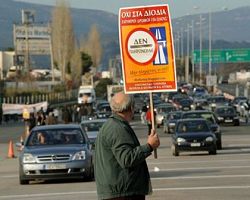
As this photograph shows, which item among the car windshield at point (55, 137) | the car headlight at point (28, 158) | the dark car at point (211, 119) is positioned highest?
the car windshield at point (55, 137)

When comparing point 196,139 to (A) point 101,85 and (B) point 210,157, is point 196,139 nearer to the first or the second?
(B) point 210,157

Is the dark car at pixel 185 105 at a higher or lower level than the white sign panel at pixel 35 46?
lower

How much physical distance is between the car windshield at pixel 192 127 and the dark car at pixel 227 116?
27.0m

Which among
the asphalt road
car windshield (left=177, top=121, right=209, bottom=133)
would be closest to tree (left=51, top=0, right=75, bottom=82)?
car windshield (left=177, top=121, right=209, bottom=133)

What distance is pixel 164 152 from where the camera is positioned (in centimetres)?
3628

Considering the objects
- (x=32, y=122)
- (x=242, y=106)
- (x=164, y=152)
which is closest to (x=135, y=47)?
(x=164, y=152)

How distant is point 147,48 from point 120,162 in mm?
6342

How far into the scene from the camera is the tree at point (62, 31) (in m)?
130

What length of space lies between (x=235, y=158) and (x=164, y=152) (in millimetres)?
6019

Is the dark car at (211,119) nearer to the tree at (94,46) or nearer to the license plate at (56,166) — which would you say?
the license plate at (56,166)

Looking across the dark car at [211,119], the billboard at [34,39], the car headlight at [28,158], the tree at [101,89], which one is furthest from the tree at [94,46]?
the car headlight at [28,158]

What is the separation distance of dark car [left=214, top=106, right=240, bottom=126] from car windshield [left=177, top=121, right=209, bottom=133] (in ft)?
88.5

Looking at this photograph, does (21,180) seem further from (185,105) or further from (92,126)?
(185,105)

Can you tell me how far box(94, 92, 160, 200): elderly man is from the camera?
31.0 ft
